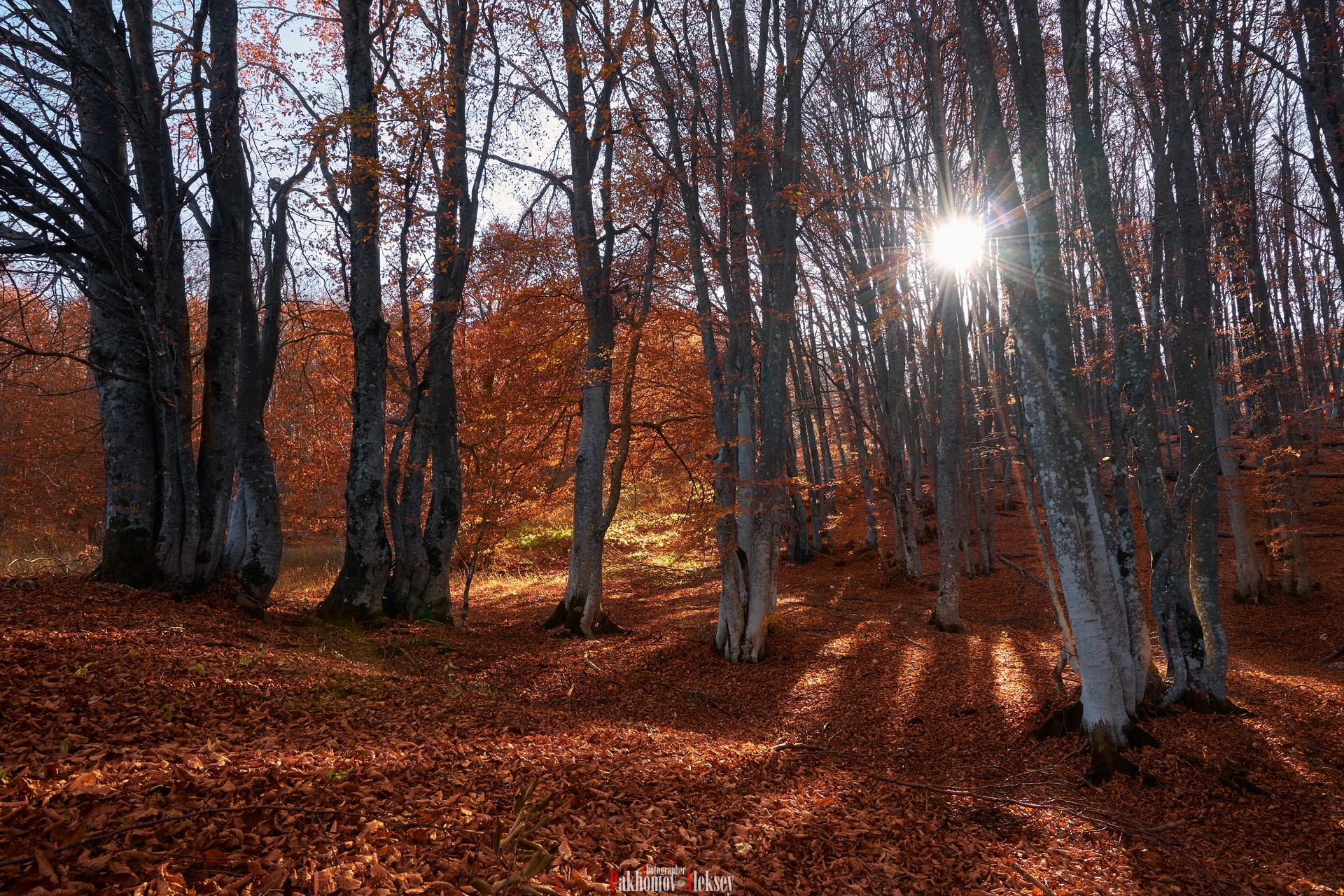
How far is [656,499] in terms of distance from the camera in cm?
1479

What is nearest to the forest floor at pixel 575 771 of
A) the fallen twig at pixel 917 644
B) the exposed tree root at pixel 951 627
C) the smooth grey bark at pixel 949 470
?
the fallen twig at pixel 917 644

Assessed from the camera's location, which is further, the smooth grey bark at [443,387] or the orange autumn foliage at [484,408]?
the orange autumn foliage at [484,408]

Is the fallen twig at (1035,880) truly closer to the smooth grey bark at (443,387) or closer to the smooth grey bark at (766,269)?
the smooth grey bark at (766,269)

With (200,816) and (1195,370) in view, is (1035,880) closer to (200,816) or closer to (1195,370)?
(200,816)

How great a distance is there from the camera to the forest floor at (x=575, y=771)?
7.69 feet

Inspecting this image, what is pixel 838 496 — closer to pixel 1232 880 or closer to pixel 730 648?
pixel 730 648

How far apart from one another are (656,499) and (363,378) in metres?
8.09

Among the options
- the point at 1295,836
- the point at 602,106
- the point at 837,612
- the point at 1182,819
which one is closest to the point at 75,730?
the point at 1182,819

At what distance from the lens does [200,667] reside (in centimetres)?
430

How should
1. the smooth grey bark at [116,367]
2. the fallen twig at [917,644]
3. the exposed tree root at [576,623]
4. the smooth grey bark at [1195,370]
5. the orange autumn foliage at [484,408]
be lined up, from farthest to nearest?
1. the orange autumn foliage at [484,408]
2. the exposed tree root at [576,623]
3. the fallen twig at [917,644]
4. the smooth grey bark at [116,367]
5. the smooth grey bark at [1195,370]

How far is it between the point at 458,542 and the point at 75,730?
312 inches

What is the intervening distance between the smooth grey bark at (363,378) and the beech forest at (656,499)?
47 mm

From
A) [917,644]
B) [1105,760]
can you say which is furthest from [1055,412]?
[917,644]

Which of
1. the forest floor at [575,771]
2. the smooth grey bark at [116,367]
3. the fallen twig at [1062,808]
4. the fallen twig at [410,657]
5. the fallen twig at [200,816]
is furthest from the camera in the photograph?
the fallen twig at [410,657]
